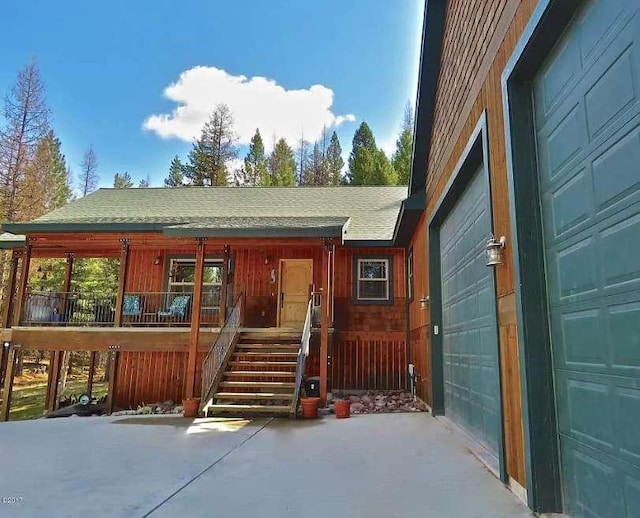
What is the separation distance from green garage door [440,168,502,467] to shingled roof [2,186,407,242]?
2.73 meters

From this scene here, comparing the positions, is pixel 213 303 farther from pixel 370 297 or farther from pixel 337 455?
pixel 337 455

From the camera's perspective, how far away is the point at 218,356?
8.38m

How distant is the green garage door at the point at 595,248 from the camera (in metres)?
2.04

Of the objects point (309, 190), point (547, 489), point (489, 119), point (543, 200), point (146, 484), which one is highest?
point (309, 190)

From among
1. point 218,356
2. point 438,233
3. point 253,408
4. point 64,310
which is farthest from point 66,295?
point 438,233

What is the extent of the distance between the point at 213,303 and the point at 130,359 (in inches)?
103

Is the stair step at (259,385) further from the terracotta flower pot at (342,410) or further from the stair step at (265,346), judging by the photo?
the stair step at (265,346)

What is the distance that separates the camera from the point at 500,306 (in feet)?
11.9

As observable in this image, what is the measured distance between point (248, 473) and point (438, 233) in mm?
4779

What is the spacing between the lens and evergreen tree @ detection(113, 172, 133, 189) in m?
38.1

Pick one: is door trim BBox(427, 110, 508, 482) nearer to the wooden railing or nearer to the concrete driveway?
the concrete driveway

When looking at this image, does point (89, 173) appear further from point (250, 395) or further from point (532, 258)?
point (532, 258)

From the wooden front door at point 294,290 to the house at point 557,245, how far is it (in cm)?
651

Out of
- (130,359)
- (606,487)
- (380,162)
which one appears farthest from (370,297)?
(380,162)
